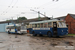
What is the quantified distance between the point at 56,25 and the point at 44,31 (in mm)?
2846

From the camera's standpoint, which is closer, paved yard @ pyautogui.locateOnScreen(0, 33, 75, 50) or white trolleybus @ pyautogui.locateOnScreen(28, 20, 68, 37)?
paved yard @ pyautogui.locateOnScreen(0, 33, 75, 50)

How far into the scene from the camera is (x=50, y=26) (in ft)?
66.1

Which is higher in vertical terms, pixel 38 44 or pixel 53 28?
pixel 53 28

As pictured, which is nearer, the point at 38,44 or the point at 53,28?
the point at 38,44

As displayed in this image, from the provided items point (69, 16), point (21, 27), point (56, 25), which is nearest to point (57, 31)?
point (56, 25)

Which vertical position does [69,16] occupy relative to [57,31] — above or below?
above

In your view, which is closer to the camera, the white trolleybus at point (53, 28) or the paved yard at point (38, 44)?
the paved yard at point (38, 44)

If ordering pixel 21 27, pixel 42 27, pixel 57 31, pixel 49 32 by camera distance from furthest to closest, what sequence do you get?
pixel 21 27
pixel 42 27
pixel 49 32
pixel 57 31

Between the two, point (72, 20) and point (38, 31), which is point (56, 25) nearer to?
point (38, 31)

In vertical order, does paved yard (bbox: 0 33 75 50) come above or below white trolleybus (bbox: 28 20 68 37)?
below

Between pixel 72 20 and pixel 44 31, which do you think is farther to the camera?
pixel 72 20

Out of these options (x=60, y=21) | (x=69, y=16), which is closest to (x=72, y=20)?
(x=69, y=16)

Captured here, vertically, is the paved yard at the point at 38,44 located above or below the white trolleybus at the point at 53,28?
below

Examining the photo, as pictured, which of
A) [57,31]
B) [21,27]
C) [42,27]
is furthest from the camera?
[21,27]
